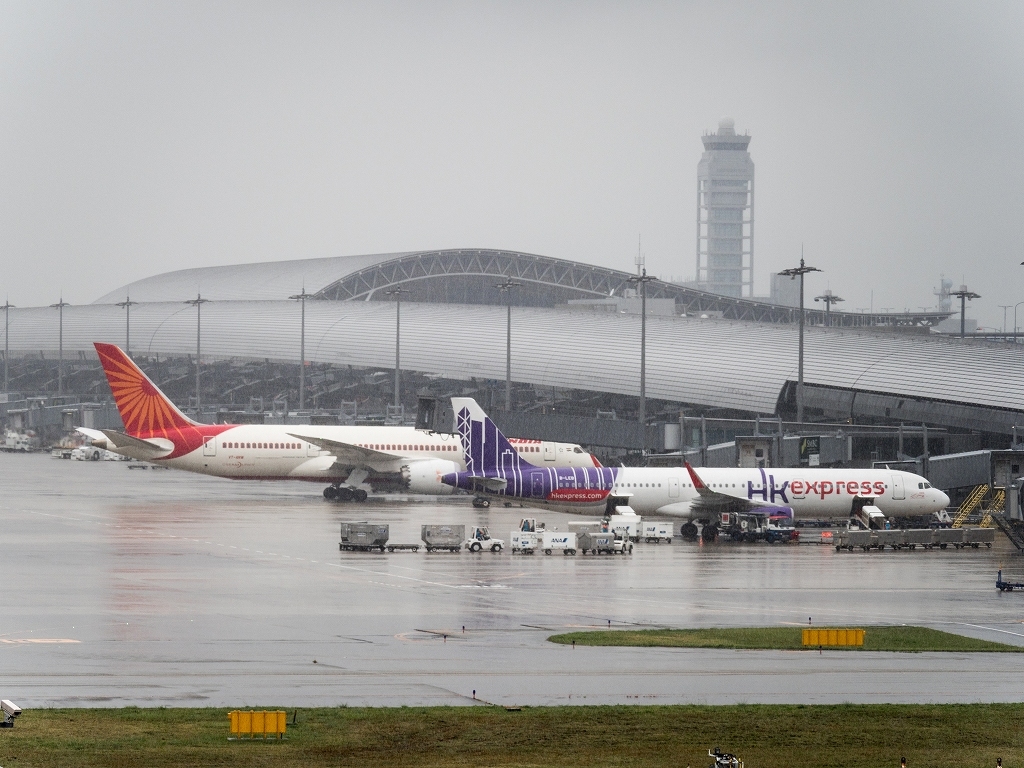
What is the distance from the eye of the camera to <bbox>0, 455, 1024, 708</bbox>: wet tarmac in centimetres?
2441

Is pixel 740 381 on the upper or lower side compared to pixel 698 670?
upper

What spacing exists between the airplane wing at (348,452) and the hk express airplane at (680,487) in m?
15.7

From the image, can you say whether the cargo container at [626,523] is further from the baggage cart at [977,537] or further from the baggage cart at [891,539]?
the baggage cart at [977,537]

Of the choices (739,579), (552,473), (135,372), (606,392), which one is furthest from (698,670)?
(606,392)

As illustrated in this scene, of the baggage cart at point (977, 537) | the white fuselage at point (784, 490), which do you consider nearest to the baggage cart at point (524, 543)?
the white fuselage at point (784, 490)

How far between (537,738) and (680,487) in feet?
132

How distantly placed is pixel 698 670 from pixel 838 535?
29130mm

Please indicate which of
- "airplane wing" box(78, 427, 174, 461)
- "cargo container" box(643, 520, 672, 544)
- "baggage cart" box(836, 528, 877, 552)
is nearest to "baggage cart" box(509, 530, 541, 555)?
"cargo container" box(643, 520, 672, 544)

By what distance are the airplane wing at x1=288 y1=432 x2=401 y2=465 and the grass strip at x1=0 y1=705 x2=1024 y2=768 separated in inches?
2181

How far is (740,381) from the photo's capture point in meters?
98.4

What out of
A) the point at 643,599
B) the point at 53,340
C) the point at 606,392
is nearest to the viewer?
the point at 643,599

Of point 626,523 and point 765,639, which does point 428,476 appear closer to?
point 626,523

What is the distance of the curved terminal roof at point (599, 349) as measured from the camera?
8869cm

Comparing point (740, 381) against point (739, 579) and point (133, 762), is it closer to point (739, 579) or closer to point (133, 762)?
point (739, 579)
